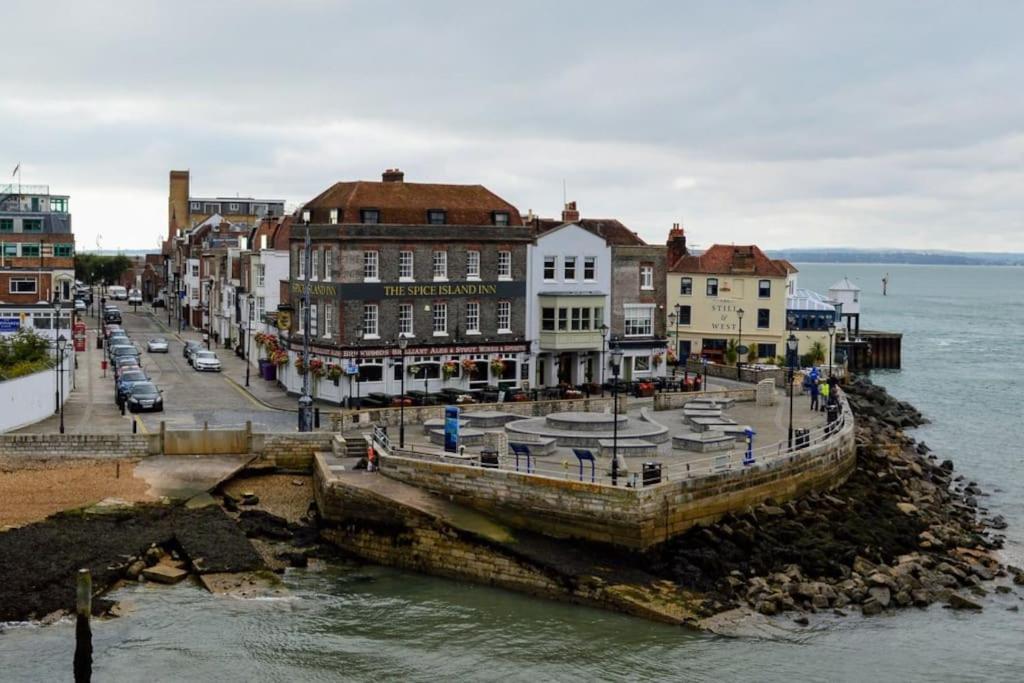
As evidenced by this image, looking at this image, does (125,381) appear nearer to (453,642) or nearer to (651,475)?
(651,475)

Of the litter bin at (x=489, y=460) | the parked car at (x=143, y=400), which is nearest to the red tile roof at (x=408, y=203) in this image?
the parked car at (x=143, y=400)

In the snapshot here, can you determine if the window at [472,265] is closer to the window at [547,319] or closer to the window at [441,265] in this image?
the window at [441,265]

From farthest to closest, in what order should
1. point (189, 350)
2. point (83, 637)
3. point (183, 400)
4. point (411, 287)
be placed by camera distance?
point (189, 350) < point (411, 287) < point (183, 400) < point (83, 637)

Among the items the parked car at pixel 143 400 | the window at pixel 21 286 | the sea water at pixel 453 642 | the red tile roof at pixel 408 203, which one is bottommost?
the sea water at pixel 453 642

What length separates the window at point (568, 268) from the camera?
59431 mm

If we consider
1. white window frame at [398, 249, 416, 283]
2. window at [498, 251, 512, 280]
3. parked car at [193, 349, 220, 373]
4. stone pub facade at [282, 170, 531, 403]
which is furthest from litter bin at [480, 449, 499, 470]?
parked car at [193, 349, 220, 373]

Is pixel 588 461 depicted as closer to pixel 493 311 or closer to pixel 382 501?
pixel 382 501

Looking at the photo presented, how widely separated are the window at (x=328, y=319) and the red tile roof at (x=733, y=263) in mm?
30549

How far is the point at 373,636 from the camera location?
2967 cm

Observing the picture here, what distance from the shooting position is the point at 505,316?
189ft

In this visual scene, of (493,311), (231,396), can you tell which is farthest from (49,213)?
(493,311)

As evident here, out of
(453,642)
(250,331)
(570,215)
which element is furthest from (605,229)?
(453,642)

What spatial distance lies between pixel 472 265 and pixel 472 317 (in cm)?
238

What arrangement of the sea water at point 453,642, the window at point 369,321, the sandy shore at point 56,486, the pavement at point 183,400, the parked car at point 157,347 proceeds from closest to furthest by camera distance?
1. the sea water at point 453,642
2. the sandy shore at point 56,486
3. the pavement at point 183,400
4. the window at point 369,321
5. the parked car at point 157,347
